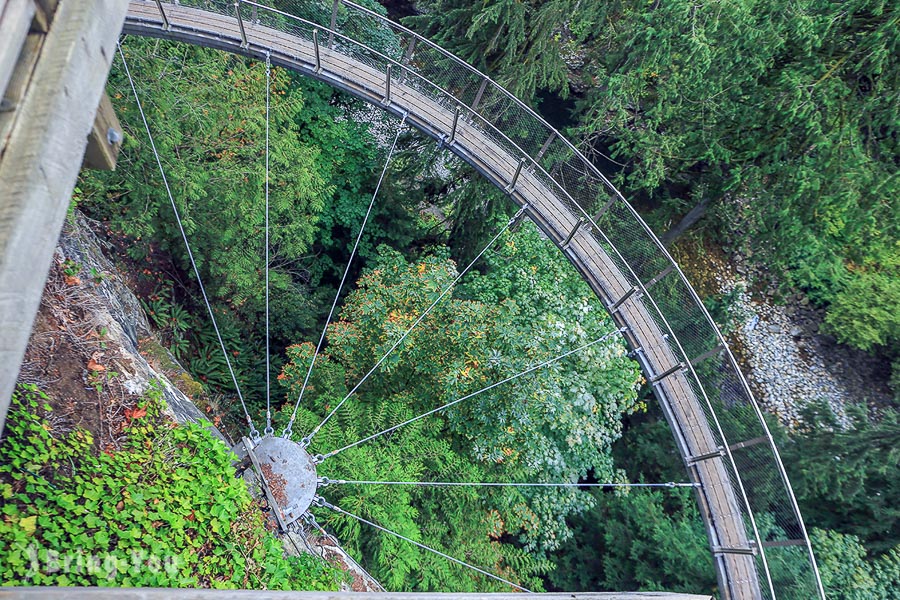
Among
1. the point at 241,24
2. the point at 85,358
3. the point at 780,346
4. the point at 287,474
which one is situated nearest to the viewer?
the point at 85,358

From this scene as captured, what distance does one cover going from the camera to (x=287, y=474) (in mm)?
6750

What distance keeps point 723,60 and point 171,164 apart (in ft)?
35.4

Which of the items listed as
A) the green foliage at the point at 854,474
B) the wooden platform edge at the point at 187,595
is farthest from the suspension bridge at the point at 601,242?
the green foliage at the point at 854,474

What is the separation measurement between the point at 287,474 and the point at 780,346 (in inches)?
768

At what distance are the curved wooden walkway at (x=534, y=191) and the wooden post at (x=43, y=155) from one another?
673cm

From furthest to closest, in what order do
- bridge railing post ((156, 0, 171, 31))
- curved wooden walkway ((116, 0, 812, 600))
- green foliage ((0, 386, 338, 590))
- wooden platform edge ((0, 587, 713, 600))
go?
bridge railing post ((156, 0, 171, 31)) → curved wooden walkway ((116, 0, 812, 600)) → green foliage ((0, 386, 338, 590)) → wooden platform edge ((0, 587, 713, 600))

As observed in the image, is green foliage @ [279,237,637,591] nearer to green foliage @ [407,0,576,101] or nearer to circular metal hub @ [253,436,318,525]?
circular metal hub @ [253,436,318,525]

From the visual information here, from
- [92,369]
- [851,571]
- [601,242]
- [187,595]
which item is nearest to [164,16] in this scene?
[92,369]

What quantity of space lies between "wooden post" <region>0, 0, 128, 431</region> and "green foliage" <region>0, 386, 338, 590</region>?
3.06 m

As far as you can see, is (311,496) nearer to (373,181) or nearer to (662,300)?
(662,300)

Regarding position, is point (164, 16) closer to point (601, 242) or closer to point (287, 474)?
point (287, 474)

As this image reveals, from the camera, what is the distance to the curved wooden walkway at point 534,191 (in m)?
7.75

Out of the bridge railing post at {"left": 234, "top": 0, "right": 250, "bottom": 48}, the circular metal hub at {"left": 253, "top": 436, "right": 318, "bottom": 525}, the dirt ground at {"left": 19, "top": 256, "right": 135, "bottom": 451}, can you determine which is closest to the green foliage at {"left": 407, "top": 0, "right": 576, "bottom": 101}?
the bridge railing post at {"left": 234, "top": 0, "right": 250, "bottom": 48}

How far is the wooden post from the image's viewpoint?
2219 millimetres
